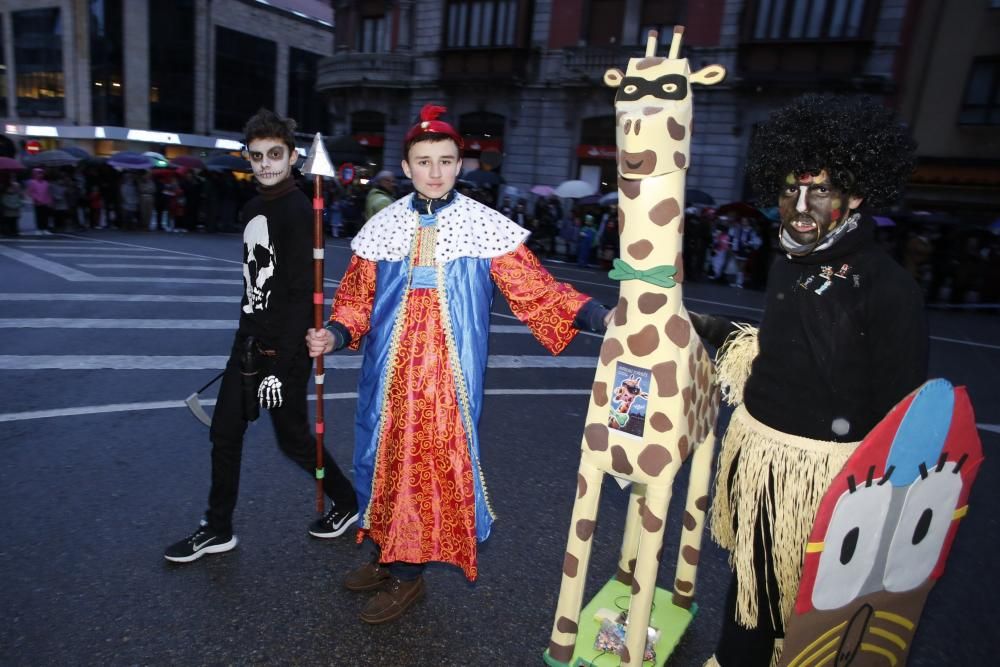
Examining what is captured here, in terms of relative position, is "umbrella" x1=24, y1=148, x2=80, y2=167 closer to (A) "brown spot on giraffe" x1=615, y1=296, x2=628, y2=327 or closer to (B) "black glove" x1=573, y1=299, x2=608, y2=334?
(B) "black glove" x1=573, y1=299, x2=608, y2=334

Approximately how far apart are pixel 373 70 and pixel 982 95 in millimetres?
20355

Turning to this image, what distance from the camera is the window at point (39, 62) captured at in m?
42.2

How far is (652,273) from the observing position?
2.14 metres

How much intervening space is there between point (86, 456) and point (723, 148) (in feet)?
64.1

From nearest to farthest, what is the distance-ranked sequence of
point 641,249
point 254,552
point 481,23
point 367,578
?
point 641,249 → point 367,578 → point 254,552 → point 481,23

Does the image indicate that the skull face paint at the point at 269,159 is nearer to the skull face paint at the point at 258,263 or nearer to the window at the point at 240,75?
the skull face paint at the point at 258,263

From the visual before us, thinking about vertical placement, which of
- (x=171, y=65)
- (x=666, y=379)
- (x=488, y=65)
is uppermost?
(x=171, y=65)

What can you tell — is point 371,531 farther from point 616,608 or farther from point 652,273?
point 652,273

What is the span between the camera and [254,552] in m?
3.22

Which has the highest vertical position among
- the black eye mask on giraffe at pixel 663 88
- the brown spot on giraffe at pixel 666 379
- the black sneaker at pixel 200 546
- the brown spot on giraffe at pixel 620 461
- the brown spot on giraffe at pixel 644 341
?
the black eye mask on giraffe at pixel 663 88

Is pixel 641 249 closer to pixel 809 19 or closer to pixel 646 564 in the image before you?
pixel 646 564

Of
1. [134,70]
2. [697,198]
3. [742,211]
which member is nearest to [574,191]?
[697,198]

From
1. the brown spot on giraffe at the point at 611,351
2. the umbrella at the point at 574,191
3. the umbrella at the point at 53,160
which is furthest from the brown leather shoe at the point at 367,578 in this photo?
the umbrella at the point at 53,160

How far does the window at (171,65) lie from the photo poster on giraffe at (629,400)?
49.2 meters
